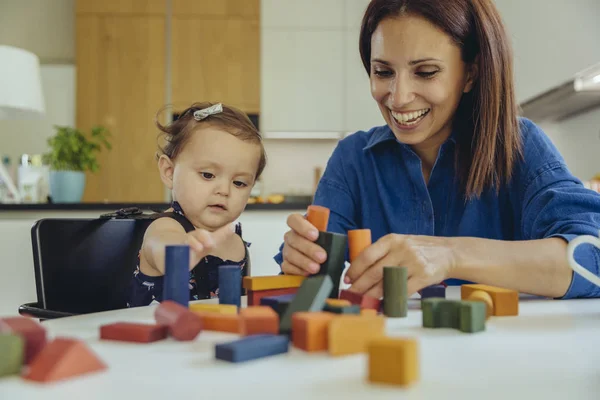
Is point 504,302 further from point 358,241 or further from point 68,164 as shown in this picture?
point 68,164

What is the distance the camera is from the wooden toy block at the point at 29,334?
0.44 m

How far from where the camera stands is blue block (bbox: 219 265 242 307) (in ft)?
2.36

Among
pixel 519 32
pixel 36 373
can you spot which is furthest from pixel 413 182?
pixel 519 32

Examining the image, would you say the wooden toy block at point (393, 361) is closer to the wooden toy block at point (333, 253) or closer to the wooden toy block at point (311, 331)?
the wooden toy block at point (311, 331)

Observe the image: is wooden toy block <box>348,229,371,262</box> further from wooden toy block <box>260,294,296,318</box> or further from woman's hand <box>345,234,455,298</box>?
wooden toy block <box>260,294,296,318</box>

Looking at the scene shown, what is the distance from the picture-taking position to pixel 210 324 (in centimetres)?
59

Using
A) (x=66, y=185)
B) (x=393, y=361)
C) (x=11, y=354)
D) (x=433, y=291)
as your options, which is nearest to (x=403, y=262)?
(x=433, y=291)

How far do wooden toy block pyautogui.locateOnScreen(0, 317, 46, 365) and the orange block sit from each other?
0.23 m

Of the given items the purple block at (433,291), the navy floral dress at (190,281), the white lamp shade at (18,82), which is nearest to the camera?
the purple block at (433,291)

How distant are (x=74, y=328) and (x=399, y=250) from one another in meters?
0.43

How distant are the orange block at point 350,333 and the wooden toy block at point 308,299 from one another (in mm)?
61

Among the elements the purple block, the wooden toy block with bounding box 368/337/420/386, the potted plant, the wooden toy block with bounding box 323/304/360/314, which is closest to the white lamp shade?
the potted plant

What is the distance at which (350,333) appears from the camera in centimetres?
49

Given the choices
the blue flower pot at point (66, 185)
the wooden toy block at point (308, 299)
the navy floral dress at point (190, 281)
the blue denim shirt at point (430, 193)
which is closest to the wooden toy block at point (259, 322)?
the wooden toy block at point (308, 299)
